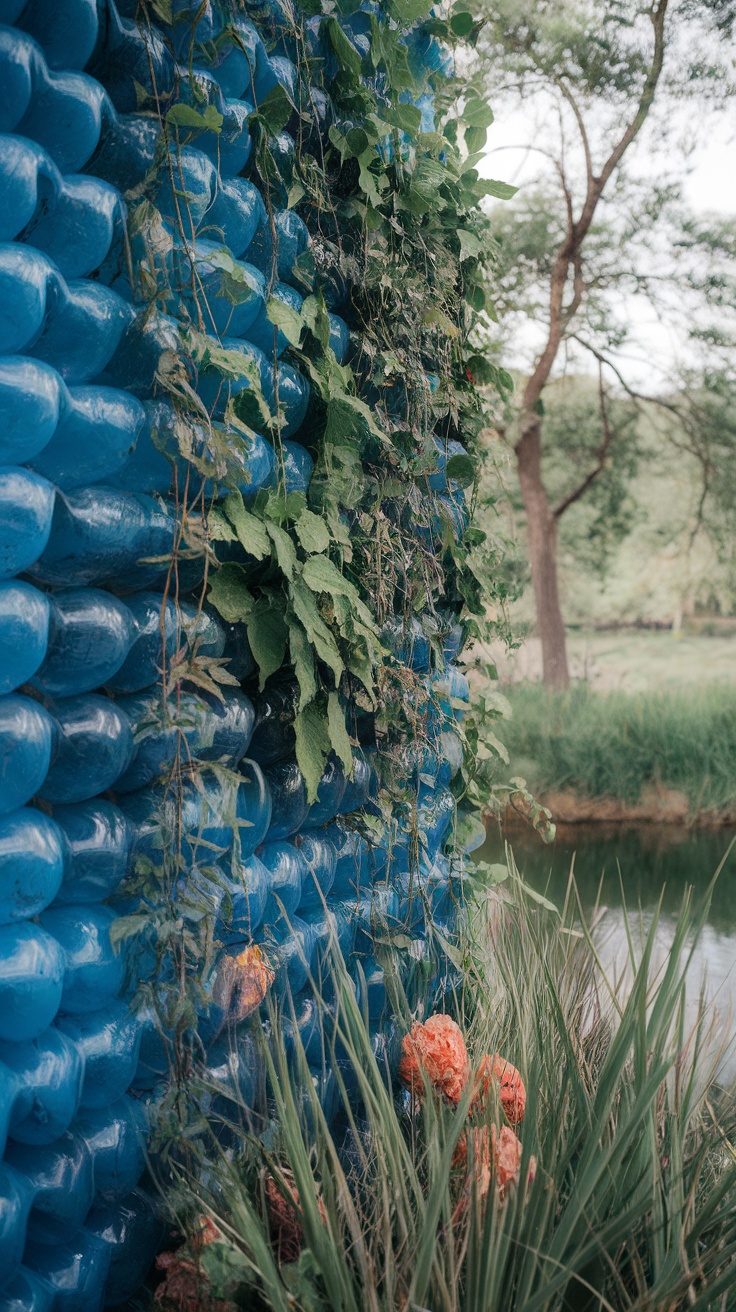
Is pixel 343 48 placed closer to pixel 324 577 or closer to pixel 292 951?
pixel 324 577

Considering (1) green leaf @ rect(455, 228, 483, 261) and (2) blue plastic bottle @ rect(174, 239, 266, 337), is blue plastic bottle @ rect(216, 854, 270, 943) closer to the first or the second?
(2) blue plastic bottle @ rect(174, 239, 266, 337)

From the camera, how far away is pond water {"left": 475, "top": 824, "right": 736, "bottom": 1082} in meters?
4.09

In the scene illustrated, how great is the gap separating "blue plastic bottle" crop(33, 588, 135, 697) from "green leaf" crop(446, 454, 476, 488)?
37.6 inches

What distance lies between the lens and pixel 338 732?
1564 mm

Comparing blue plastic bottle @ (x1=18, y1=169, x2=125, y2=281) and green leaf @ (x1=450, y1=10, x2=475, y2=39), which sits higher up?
green leaf @ (x1=450, y1=10, x2=475, y2=39)

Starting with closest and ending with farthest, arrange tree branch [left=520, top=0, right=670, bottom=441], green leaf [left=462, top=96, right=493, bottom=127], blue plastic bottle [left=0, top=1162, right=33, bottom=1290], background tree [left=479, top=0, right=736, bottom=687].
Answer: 1. blue plastic bottle [left=0, top=1162, right=33, bottom=1290]
2. green leaf [left=462, top=96, right=493, bottom=127]
3. background tree [left=479, top=0, right=736, bottom=687]
4. tree branch [left=520, top=0, right=670, bottom=441]

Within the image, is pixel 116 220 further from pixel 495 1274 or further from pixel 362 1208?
pixel 362 1208

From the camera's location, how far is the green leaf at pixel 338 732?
5.08ft

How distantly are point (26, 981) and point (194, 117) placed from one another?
104 centimetres

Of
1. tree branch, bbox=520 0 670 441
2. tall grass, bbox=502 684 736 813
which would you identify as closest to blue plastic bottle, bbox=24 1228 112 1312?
tall grass, bbox=502 684 736 813

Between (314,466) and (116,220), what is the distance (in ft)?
1.62

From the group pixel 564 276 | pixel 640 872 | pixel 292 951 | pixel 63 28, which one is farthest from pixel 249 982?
pixel 564 276

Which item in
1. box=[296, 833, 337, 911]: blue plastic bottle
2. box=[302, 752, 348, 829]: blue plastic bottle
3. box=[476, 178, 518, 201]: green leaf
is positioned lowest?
box=[296, 833, 337, 911]: blue plastic bottle

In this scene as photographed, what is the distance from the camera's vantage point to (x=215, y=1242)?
113 cm
